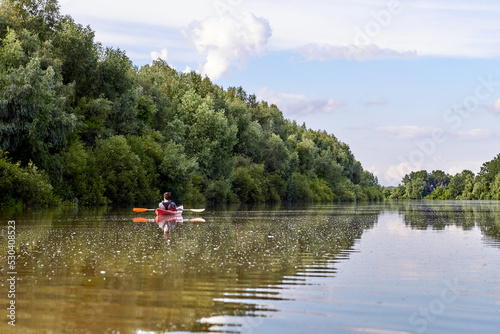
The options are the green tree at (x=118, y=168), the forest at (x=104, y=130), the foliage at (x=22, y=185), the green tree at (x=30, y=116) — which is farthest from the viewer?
the green tree at (x=118, y=168)

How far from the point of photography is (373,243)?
69.6ft

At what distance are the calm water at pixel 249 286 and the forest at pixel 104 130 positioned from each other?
970 inches

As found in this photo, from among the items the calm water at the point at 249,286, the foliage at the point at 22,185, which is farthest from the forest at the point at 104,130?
the calm water at the point at 249,286

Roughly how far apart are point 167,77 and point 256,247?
6957 centimetres

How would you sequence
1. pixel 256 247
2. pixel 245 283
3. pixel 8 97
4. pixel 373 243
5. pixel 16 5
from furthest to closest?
1. pixel 16 5
2. pixel 8 97
3. pixel 373 243
4. pixel 256 247
5. pixel 245 283

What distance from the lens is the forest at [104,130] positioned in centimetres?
4347

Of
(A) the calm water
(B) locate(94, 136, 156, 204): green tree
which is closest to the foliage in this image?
(B) locate(94, 136, 156, 204): green tree

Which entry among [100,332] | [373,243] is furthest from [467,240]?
[100,332]

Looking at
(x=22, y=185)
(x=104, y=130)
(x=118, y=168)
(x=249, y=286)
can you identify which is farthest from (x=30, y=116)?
(x=249, y=286)

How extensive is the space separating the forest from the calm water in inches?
970

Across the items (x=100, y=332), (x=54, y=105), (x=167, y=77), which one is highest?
(x=167, y=77)

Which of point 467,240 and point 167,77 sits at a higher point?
point 167,77

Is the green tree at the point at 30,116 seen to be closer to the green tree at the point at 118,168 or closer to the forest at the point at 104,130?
the forest at the point at 104,130

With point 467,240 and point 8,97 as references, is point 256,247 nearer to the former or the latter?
point 467,240
